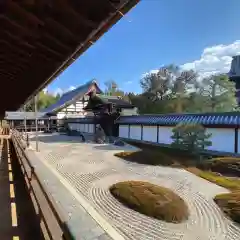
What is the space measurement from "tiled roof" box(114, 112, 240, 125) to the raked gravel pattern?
4161 mm

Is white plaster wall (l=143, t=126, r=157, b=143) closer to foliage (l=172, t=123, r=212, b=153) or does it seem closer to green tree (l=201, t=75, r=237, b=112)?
foliage (l=172, t=123, r=212, b=153)

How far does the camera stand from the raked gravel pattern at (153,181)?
4.80 m

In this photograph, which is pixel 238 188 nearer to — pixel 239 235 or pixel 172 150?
pixel 239 235

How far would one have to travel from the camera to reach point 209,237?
4.63 m

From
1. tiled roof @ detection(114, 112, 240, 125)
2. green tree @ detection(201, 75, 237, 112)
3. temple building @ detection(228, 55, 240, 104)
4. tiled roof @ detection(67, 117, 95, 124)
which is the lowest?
tiled roof @ detection(67, 117, 95, 124)

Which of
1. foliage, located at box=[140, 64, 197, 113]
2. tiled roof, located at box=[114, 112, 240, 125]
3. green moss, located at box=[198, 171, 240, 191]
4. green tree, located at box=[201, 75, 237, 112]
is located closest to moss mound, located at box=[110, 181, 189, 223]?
green moss, located at box=[198, 171, 240, 191]

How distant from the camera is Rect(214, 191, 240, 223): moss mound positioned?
5636mm

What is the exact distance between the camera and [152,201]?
6.11 m

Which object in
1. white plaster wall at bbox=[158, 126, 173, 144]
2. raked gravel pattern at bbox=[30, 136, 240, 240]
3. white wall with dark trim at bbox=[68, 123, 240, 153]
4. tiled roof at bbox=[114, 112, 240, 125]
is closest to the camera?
raked gravel pattern at bbox=[30, 136, 240, 240]

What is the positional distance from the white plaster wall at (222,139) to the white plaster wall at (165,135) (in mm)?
3113

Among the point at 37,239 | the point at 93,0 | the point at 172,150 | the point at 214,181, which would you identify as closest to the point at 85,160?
the point at 172,150

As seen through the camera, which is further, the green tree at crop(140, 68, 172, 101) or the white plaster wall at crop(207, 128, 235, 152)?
the green tree at crop(140, 68, 172, 101)

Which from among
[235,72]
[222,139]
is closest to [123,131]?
[222,139]

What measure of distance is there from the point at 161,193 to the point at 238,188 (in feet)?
8.98
